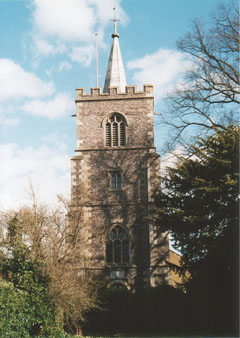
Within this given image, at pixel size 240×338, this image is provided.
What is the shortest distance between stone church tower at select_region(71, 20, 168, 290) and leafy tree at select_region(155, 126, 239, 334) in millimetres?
3778

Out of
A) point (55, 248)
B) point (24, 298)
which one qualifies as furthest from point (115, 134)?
point (24, 298)

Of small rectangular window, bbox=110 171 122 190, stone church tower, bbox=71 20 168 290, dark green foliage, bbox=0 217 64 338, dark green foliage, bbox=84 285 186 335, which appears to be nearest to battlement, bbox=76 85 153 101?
stone church tower, bbox=71 20 168 290

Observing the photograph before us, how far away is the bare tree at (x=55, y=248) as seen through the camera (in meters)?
15.5

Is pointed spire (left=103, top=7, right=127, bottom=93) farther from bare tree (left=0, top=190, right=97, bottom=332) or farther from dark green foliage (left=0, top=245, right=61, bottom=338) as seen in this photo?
dark green foliage (left=0, top=245, right=61, bottom=338)

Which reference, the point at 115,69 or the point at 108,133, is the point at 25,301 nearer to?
the point at 108,133

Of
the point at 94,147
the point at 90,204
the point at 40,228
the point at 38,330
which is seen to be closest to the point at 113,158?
the point at 94,147

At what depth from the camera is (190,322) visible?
18719 mm

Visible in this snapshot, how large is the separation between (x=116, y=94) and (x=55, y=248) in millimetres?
11456

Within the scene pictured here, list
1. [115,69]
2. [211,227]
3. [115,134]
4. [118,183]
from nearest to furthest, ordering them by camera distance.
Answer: [211,227], [118,183], [115,134], [115,69]

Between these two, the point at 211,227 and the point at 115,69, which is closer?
the point at 211,227

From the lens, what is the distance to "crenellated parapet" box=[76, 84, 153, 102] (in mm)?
25666

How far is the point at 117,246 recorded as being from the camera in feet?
76.5

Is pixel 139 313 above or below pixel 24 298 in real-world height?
below

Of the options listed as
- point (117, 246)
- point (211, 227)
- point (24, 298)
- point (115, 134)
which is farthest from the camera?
point (115, 134)
